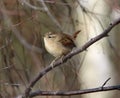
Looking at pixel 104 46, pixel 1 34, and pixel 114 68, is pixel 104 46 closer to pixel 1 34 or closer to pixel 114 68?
pixel 114 68

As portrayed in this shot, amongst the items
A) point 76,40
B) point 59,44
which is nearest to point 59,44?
point 59,44

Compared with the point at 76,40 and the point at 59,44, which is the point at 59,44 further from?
the point at 76,40

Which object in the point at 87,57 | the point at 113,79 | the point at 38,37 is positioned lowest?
the point at 113,79

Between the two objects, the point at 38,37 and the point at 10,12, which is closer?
the point at 38,37

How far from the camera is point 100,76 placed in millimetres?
3172

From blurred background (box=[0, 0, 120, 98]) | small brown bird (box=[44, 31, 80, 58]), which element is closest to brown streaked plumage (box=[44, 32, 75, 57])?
small brown bird (box=[44, 31, 80, 58])

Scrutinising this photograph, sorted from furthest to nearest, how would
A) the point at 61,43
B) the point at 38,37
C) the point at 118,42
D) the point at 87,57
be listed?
1. the point at 118,42
2. the point at 87,57
3. the point at 38,37
4. the point at 61,43

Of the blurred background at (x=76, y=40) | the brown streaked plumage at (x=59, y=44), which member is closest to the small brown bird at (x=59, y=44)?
the brown streaked plumage at (x=59, y=44)

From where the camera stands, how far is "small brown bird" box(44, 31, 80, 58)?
2365mm

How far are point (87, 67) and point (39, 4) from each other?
0.54 meters

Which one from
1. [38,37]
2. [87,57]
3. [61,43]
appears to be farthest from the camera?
[87,57]

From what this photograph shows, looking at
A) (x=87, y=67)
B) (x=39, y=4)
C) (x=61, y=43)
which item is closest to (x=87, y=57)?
(x=87, y=67)

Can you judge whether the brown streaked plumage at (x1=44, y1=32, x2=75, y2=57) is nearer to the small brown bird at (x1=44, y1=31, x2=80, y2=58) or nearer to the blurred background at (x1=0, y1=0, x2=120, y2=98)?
the small brown bird at (x1=44, y1=31, x2=80, y2=58)

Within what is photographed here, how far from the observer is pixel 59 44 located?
243 cm
